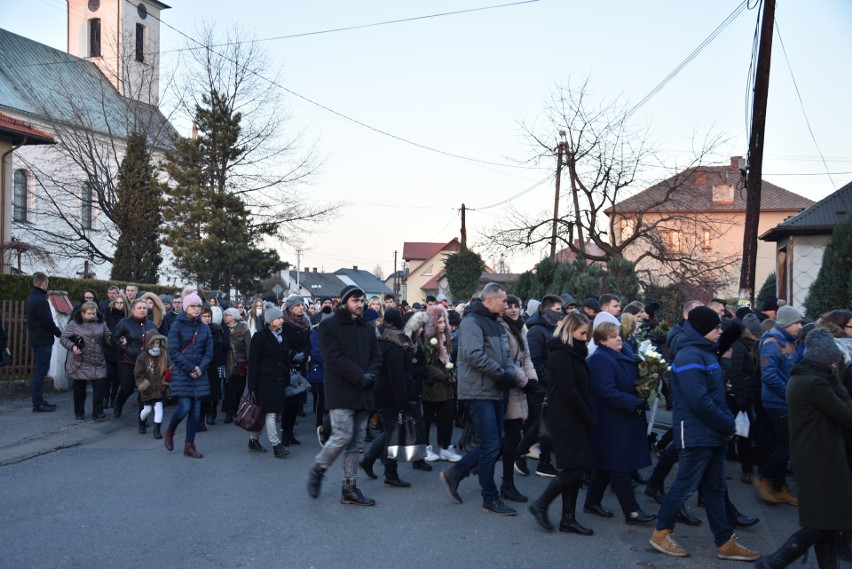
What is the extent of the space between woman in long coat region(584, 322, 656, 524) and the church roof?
102 ft

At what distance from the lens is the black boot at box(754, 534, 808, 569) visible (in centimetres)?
535

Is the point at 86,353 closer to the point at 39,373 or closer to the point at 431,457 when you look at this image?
the point at 39,373

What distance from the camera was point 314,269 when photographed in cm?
14000

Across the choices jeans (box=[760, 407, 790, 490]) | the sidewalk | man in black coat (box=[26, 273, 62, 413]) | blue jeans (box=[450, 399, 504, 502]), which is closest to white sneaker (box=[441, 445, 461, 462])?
blue jeans (box=[450, 399, 504, 502])

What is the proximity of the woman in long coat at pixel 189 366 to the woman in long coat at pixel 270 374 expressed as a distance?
0.65 m

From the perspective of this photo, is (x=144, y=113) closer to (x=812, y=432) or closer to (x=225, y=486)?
(x=225, y=486)

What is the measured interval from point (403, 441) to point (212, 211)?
25091mm

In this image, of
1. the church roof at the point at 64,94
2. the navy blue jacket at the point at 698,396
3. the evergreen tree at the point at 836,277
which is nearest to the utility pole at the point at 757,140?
the evergreen tree at the point at 836,277

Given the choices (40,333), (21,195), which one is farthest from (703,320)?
(21,195)

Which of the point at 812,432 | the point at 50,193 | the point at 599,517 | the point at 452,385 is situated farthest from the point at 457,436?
the point at 50,193

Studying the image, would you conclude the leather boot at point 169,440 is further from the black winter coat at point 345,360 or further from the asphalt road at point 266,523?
the black winter coat at point 345,360

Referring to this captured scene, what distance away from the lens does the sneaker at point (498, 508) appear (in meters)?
7.25

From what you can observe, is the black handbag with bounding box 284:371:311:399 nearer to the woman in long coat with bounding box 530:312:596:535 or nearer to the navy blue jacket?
the woman in long coat with bounding box 530:312:596:535

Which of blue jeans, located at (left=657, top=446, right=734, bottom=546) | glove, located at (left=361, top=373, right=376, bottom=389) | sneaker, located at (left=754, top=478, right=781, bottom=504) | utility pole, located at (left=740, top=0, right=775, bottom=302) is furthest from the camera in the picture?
→ utility pole, located at (left=740, top=0, right=775, bottom=302)
